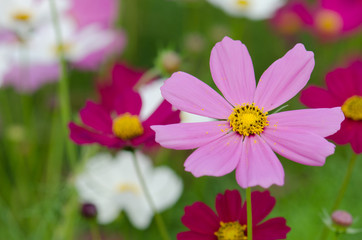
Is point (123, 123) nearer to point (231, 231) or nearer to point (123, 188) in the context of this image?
point (231, 231)

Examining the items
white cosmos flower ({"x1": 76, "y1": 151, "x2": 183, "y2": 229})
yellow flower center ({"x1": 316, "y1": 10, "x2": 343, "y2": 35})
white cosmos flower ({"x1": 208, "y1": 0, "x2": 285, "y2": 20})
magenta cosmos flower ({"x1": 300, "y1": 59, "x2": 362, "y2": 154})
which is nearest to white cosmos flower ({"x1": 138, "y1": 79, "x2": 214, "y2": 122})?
white cosmos flower ({"x1": 76, "y1": 151, "x2": 183, "y2": 229})

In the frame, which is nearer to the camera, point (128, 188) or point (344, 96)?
point (344, 96)

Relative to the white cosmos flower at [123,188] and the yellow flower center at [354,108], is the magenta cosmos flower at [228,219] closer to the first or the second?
the yellow flower center at [354,108]

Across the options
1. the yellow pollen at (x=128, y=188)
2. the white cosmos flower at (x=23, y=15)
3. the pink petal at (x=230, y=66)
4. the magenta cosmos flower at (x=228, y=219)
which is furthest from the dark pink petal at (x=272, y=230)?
the white cosmos flower at (x=23, y=15)

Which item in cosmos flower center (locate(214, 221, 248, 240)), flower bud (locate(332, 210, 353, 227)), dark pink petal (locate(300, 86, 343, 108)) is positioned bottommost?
flower bud (locate(332, 210, 353, 227))

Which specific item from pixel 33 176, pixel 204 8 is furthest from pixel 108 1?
pixel 33 176

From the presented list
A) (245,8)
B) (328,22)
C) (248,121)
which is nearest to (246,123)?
(248,121)

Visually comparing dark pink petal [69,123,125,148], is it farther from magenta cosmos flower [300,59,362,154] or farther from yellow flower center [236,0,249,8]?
yellow flower center [236,0,249,8]

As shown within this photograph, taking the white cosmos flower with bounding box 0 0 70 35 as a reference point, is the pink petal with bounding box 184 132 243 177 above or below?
above
